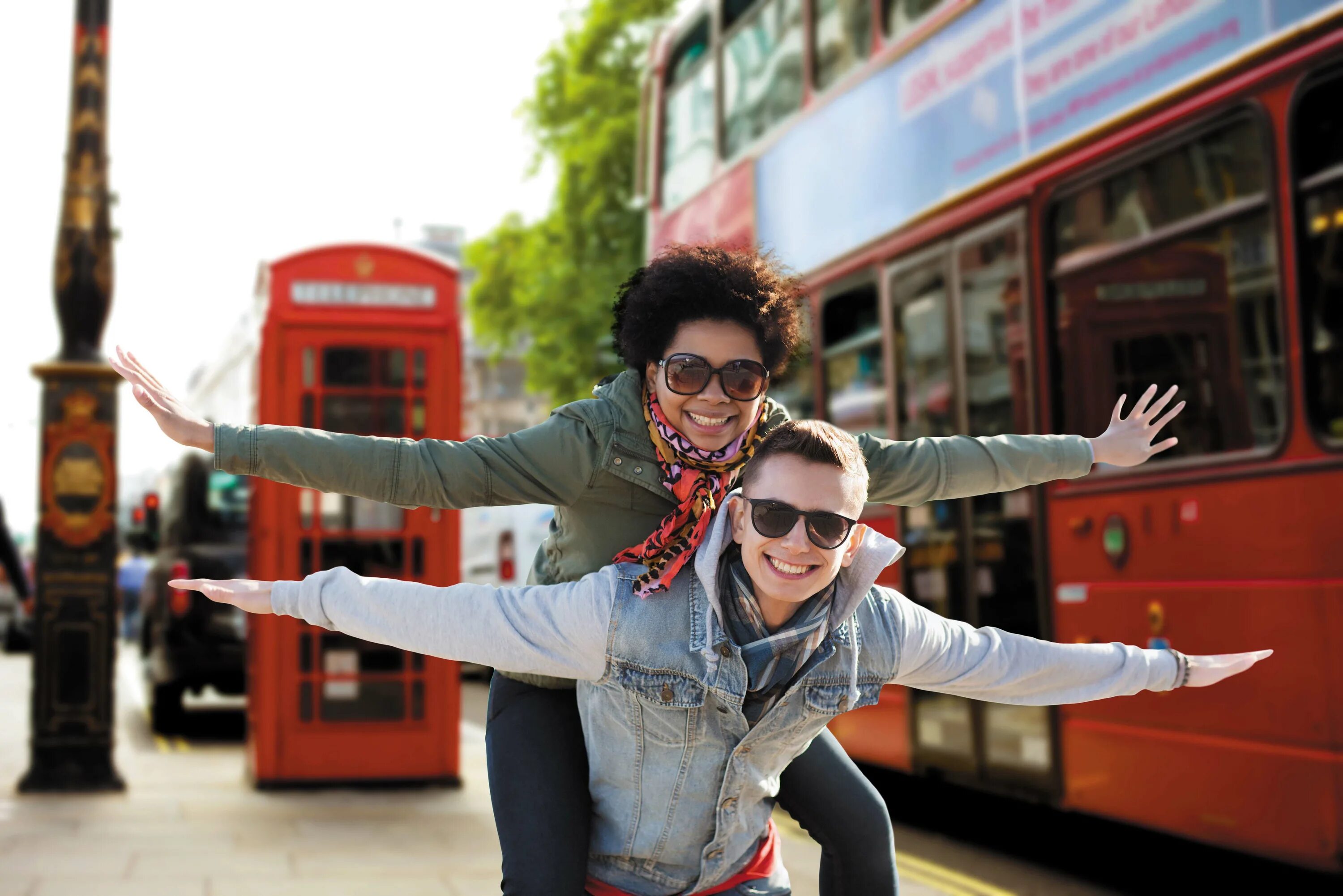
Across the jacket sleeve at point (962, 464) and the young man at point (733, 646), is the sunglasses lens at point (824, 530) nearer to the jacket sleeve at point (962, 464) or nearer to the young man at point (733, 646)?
the young man at point (733, 646)

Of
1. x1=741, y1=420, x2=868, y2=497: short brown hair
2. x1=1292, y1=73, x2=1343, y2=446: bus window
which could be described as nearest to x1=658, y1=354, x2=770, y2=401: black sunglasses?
x1=741, y1=420, x2=868, y2=497: short brown hair

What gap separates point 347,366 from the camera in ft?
27.0

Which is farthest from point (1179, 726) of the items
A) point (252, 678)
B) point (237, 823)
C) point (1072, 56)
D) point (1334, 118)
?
point (252, 678)

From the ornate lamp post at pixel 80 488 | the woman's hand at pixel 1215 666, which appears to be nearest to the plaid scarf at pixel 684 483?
the woman's hand at pixel 1215 666

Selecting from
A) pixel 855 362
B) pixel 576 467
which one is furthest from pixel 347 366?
pixel 576 467

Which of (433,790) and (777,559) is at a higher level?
(777,559)

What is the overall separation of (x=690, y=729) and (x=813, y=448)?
0.49 metres

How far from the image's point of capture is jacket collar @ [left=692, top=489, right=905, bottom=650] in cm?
247

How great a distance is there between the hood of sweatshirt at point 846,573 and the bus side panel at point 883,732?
196 inches

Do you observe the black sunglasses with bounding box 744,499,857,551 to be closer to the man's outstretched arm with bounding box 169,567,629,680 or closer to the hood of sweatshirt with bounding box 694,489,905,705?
the hood of sweatshirt with bounding box 694,489,905,705

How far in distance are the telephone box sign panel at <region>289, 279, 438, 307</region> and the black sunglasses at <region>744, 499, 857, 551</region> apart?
6221 millimetres

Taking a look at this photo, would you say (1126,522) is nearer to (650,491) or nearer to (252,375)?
(650,491)

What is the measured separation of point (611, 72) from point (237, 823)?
17717mm

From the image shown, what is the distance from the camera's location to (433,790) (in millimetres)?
8477
